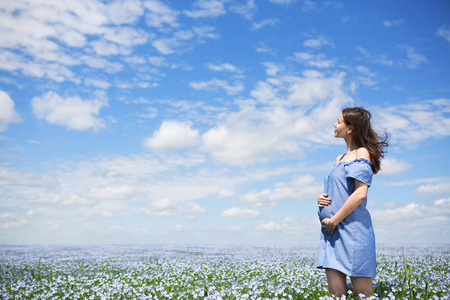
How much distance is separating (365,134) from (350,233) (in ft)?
4.79

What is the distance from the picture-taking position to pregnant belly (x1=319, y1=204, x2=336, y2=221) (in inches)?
192

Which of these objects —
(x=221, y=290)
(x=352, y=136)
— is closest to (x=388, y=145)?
(x=352, y=136)

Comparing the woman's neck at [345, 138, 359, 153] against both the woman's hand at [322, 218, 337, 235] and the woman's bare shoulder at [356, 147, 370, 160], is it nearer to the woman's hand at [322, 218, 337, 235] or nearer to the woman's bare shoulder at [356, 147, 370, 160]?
the woman's bare shoulder at [356, 147, 370, 160]

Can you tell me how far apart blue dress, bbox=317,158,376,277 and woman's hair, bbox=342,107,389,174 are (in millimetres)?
339

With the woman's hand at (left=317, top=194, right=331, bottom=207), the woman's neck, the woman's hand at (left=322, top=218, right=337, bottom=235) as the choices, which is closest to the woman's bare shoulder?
the woman's neck

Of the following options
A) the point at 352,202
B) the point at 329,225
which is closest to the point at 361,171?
the point at 352,202

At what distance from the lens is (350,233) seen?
472 cm

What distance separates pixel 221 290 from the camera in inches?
265

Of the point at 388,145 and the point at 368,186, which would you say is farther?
the point at 388,145

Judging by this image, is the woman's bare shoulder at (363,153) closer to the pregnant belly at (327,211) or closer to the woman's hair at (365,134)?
the woman's hair at (365,134)

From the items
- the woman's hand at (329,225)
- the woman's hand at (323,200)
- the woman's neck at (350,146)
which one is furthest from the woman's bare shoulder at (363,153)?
the woman's hand at (329,225)

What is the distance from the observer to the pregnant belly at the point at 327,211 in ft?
16.0

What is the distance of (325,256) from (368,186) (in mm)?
1186

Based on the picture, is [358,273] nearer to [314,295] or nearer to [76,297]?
[314,295]
